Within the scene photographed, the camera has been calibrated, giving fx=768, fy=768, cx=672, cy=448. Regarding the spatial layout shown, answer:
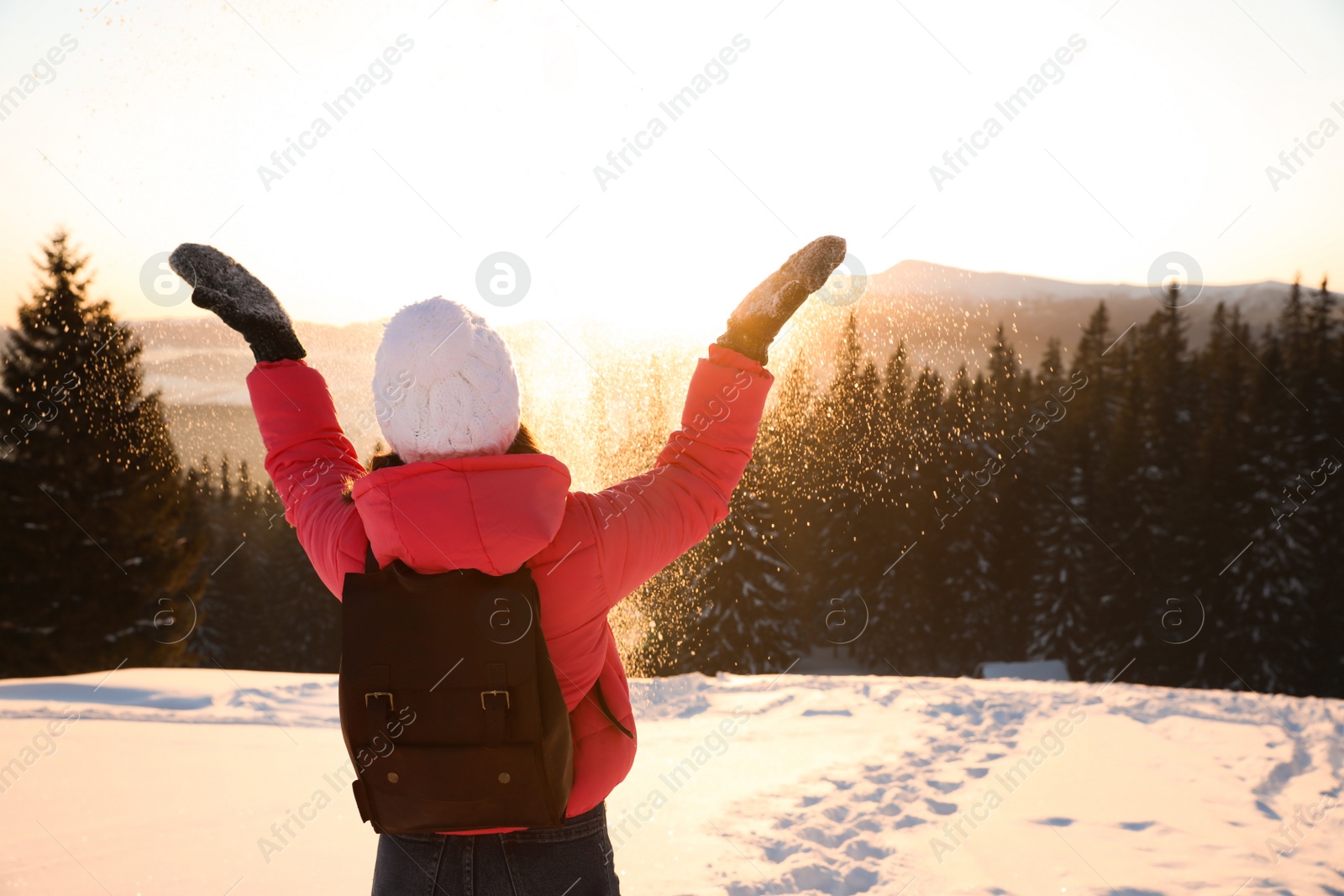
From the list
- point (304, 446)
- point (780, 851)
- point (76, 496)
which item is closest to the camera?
point (304, 446)

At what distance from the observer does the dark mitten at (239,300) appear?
1.84 metres

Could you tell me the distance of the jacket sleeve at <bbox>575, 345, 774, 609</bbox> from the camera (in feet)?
4.95

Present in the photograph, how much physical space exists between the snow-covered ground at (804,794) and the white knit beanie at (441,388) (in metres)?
3.36

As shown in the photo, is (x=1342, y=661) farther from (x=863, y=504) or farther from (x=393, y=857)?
(x=393, y=857)

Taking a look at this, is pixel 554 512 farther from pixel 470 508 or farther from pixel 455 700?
pixel 455 700

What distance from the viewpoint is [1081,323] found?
32469mm

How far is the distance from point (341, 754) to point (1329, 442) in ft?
108

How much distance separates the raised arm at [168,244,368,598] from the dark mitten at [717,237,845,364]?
37.6 inches

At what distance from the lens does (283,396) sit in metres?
1.82

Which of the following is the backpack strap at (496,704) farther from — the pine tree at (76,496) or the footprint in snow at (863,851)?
the pine tree at (76,496)

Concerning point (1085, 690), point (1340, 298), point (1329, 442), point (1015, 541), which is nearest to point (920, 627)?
point (1015, 541)

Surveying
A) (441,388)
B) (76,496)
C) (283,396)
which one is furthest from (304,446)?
(76,496)

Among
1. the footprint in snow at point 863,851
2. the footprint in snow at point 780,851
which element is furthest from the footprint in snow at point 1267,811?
the footprint in snow at point 780,851

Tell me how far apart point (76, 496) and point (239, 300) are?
868 inches
